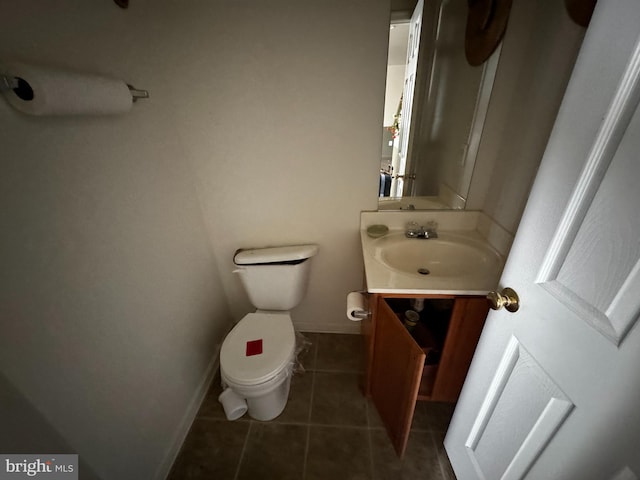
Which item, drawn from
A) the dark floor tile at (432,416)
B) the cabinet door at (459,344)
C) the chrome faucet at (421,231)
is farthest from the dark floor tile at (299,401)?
the chrome faucet at (421,231)

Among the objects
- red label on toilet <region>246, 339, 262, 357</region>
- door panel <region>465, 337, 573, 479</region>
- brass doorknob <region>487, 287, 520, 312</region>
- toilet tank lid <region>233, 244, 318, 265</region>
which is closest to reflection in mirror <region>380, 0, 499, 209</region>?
toilet tank lid <region>233, 244, 318, 265</region>

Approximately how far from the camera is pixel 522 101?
3.19 feet

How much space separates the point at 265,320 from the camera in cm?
134

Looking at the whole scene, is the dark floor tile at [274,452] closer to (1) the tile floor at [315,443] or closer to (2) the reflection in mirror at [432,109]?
(1) the tile floor at [315,443]

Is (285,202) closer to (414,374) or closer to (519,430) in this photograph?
(414,374)

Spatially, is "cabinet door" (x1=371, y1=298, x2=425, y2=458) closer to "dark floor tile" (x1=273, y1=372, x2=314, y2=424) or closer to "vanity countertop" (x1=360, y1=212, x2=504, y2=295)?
"vanity countertop" (x1=360, y1=212, x2=504, y2=295)

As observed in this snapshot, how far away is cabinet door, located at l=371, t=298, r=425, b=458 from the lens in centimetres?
84

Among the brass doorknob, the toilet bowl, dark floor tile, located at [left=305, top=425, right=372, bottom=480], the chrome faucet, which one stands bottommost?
dark floor tile, located at [left=305, top=425, right=372, bottom=480]

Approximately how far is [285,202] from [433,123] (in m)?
0.84

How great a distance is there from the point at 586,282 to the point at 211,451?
1557mm

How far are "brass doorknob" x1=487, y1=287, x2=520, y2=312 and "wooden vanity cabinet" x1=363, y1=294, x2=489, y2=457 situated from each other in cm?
23

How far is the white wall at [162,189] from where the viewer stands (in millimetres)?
639

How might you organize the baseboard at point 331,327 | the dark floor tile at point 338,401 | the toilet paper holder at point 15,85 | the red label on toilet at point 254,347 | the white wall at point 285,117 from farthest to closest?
the baseboard at point 331,327 < the dark floor tile at point 338,401 < the red label on toilet at point 254,347 < the white wall at point 285,117 < the toilet paper holder at point 15,85

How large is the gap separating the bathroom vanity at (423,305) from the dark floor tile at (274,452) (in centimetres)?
43
